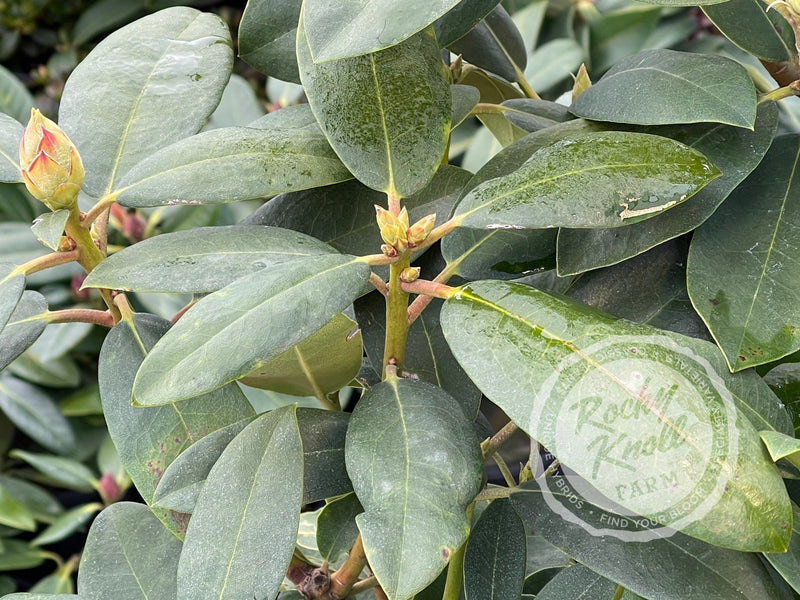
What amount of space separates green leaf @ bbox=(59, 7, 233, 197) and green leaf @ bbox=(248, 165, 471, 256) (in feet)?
0.27

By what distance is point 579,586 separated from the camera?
1.68 ft

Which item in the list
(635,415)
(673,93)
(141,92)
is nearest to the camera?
(635,415)

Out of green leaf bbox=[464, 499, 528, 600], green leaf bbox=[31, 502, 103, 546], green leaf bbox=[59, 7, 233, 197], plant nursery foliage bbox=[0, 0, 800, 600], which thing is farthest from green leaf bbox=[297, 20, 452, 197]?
green leaf bbox=[31, 502, 103, 546]

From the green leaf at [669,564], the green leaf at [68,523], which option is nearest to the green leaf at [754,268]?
the green leaf at [669,564]

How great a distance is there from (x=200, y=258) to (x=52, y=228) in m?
0.09

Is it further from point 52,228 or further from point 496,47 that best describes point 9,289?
point 496,47

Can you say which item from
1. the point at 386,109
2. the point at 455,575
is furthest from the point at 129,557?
the point at 386,109

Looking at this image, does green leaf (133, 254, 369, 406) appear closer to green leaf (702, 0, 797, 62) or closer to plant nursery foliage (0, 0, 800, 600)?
plant nursery foliage (0, 0, 800, 600)

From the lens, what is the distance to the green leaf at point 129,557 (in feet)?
1.76

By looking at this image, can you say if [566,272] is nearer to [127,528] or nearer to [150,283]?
[150,283]

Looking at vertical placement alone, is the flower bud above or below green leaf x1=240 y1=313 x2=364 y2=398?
above

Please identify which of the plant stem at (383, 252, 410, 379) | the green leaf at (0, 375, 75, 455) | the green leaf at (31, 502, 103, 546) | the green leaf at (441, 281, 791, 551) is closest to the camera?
the green leaf at (441, 281, 791, 551)

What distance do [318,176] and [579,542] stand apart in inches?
10.1

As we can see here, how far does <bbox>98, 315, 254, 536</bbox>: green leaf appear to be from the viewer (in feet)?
1.61
